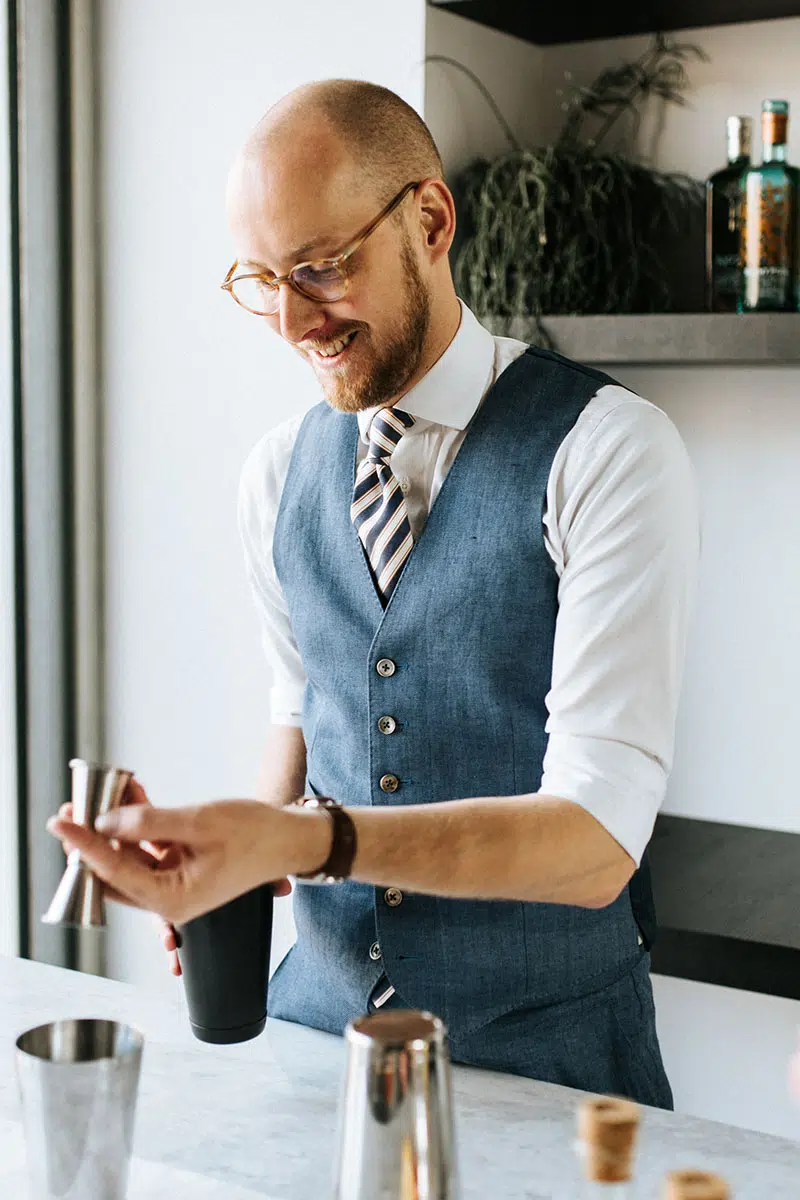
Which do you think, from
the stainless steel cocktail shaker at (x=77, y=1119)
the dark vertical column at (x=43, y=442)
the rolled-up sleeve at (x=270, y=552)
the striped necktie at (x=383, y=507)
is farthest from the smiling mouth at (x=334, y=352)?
the dark vertical column at (x=43, y=442)

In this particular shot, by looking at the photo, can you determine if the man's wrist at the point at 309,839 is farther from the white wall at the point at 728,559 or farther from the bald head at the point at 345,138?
the white wall at the point at 728,559

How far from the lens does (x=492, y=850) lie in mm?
1257

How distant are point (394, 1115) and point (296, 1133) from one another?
381 millimetres

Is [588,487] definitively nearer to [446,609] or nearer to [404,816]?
[446,609]

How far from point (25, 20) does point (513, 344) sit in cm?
148

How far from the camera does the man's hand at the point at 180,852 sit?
3.43ft

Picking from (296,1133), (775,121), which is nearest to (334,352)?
(296,1133)

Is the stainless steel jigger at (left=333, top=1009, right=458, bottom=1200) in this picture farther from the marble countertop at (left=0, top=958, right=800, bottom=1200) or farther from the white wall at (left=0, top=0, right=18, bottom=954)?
the white wall at (left=0, top=0, right=18, bottom=954)

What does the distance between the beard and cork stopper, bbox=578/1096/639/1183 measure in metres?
0.90

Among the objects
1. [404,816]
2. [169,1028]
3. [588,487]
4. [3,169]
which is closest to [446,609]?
[588,487]

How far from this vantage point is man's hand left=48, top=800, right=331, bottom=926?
105 cm

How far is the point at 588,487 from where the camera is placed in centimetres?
144

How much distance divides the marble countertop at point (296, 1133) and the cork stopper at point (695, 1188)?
1.14 ft

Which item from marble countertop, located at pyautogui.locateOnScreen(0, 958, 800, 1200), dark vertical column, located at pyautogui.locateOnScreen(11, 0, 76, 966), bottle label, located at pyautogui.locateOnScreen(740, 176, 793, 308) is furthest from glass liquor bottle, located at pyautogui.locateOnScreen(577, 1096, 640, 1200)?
dark vertical column, located at pyautogui.locateOnScreen(11, 0, 76, 966)
